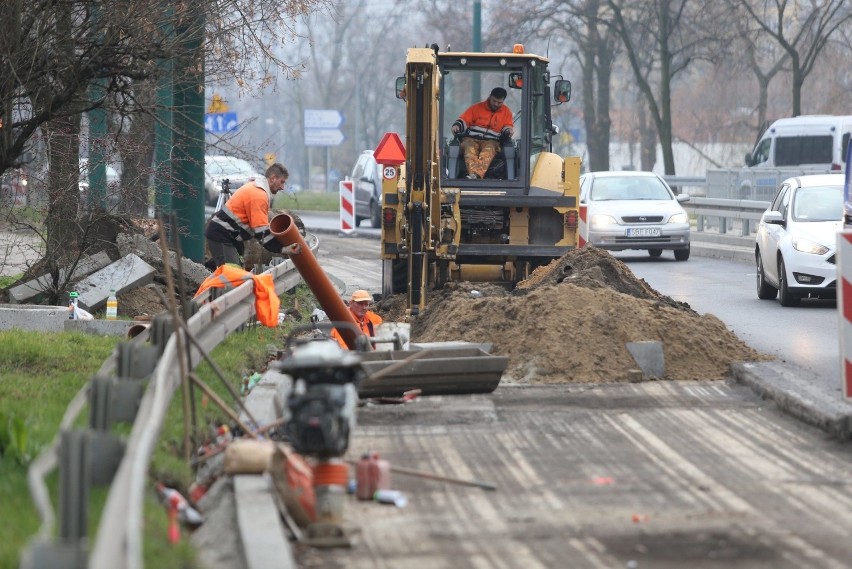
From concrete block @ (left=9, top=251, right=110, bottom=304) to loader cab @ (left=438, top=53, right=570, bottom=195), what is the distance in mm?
4049

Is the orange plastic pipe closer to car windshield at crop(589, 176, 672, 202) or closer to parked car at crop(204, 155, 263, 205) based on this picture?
car windshield at crop(589, 176, 672, 202)

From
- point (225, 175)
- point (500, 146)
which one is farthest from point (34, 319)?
point (225, 175)

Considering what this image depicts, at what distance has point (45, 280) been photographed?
1546 centimetres

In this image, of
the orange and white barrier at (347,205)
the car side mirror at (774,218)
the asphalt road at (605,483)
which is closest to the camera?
the asphalt road at (605,483)

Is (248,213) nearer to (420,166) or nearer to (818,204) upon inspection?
(420,166)

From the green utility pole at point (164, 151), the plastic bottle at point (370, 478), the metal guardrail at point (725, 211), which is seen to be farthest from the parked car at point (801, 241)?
the plastic bottle at point (370, 478)

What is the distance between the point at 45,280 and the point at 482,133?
534 cm

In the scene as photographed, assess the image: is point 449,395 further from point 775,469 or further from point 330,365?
point 330,365

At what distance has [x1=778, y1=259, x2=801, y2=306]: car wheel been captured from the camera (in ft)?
58.4

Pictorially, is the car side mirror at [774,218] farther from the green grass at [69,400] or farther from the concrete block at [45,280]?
the concrete block at [45,280]

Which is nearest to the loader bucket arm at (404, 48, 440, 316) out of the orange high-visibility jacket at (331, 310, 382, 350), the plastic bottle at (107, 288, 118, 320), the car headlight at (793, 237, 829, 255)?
the orange high-visibility jacket at (331, 310, 382, 350)

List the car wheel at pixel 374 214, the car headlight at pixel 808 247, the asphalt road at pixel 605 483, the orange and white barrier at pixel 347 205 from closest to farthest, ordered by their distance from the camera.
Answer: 1. the asphalt road at pixel 605 483
2. the car headlight at pixel 808 247
3. the orange and white barrier at pixel 347 205
4. the car wheel at pixel 374 214

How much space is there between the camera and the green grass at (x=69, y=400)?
5.77 m

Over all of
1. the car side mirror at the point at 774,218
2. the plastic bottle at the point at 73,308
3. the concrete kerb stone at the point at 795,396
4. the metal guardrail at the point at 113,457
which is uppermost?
the car side mirror at the point at 774,218
